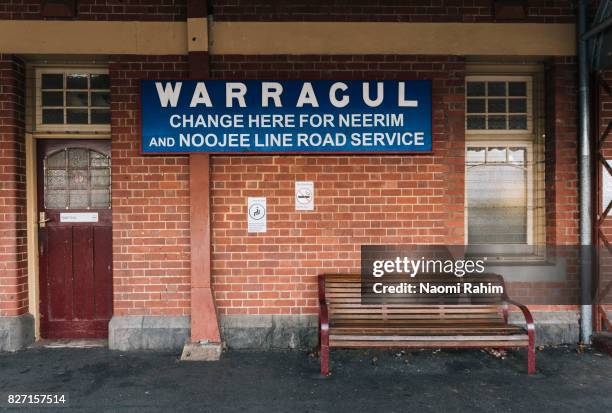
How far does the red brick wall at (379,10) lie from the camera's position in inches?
206

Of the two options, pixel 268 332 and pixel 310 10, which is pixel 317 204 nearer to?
pixel 268 332

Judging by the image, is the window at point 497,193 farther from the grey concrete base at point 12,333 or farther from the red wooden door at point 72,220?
the grey concrete base at point 12,333

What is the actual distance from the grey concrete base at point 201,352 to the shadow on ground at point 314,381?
115mm

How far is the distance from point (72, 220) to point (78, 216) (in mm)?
83

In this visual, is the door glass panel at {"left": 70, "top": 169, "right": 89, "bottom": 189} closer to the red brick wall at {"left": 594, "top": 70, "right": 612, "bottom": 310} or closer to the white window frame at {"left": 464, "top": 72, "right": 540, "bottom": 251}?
the white window frame at {"left": 464, "top": 72, "right": 540, "bottom": 251}

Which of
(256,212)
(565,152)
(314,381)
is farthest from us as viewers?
(565,152)

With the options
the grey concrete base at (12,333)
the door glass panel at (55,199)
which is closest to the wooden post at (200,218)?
the door glass panel at (55,199)

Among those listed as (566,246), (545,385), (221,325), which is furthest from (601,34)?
(221,325)

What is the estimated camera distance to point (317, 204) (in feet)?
17.3

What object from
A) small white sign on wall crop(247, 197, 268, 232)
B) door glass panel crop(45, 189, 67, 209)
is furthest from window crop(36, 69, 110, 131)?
small white sign on wall crop(247, 197, 268, 232)

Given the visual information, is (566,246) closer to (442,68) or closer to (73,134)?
(442,68)

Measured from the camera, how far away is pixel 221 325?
520 centimetres

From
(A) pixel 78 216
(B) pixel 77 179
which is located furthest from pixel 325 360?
(B) pixel 77 179

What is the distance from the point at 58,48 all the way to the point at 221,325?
11.6 ft
